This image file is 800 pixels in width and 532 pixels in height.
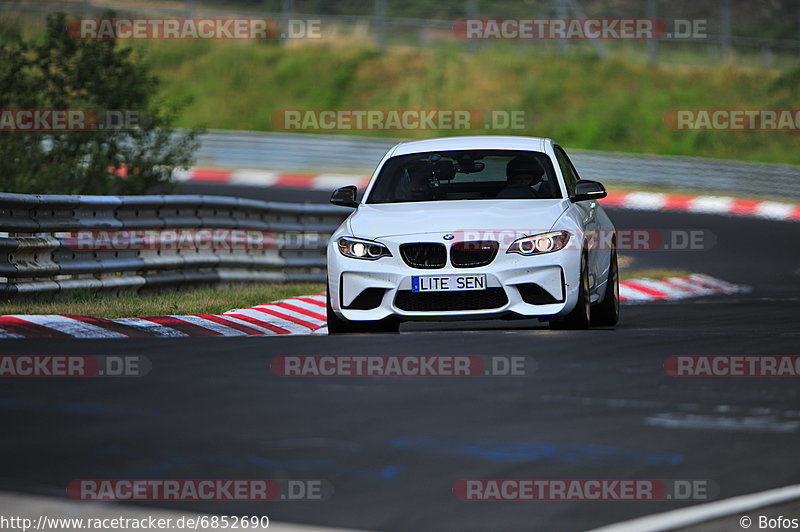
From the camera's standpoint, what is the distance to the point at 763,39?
38.0 meters

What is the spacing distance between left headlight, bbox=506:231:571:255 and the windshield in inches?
36.7

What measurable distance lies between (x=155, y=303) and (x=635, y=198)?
60.5 ft

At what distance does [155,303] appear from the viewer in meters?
12.5

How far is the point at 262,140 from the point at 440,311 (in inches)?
981

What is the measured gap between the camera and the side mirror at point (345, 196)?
11.0 metres

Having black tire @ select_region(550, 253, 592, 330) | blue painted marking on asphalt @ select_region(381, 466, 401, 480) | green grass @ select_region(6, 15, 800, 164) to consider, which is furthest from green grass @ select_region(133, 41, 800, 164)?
blue painted marking on asphalt @ select_region(381, 466, 401, 480)

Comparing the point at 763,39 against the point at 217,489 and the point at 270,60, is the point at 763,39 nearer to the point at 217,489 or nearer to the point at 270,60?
the point at 270,60

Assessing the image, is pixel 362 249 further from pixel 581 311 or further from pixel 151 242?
pixel 151 242

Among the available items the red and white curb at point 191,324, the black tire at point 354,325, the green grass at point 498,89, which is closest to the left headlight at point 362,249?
the black tire at point 354,325

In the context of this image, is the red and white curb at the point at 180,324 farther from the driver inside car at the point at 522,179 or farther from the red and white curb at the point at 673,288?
the red and white curb at the point at 673,288

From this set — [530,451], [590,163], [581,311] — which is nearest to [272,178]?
[590,163]

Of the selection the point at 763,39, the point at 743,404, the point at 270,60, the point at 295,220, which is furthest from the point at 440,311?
the point at 270,60

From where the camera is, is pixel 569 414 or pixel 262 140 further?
pixel 262 140

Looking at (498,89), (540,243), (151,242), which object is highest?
(498,89)
